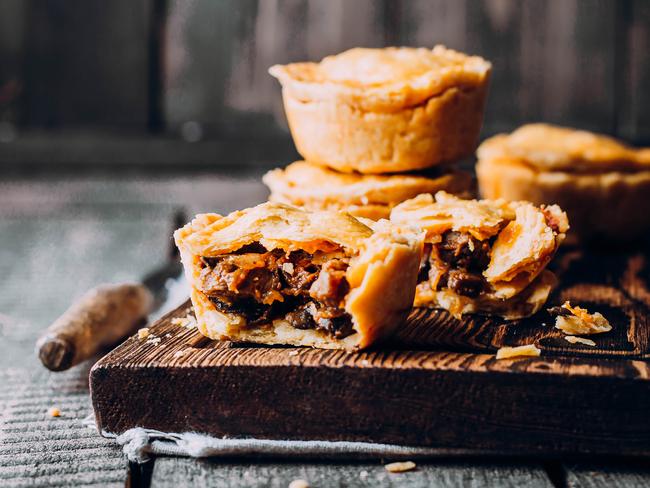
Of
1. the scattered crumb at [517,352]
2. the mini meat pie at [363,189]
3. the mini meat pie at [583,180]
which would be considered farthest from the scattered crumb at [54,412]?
the mini meat pie at [583,180]

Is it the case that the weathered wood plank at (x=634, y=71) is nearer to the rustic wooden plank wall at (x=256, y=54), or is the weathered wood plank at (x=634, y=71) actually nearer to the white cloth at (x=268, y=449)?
the rustic wooden plank wall at (x=256, y=54)

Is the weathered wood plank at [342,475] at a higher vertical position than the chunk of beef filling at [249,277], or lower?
lower

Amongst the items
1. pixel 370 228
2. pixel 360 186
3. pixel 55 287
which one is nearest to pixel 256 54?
pixel 55 287

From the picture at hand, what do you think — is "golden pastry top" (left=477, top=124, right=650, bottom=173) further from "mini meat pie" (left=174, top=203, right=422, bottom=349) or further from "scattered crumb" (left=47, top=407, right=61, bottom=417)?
"scattered crumb" (left=47, top=407, right=61, bottom=417)

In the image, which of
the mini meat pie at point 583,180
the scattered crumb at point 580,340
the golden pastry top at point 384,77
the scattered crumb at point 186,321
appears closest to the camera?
the scattered crumb at point 580,340

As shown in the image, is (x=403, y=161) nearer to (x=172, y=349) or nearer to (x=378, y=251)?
(x=378, y=251)

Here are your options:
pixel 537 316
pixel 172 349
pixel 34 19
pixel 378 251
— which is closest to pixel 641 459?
pixel 537 316
